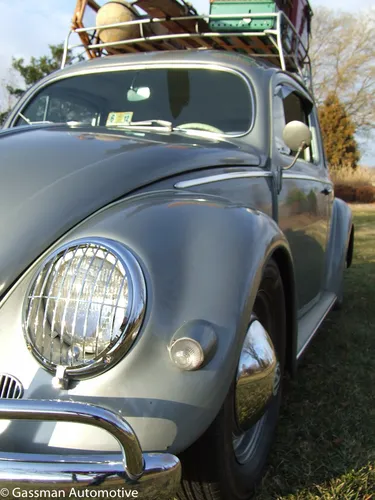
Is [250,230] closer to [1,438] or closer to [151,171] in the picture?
[151,171]

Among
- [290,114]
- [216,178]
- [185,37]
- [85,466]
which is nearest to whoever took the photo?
[85,466]

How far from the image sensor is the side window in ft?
A: 9.05

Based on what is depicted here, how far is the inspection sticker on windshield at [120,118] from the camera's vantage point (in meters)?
2.75

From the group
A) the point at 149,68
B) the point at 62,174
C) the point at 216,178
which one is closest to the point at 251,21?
the point at 149,68

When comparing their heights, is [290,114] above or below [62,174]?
above

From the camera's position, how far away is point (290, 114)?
3.17 m

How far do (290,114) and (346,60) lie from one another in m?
29.5

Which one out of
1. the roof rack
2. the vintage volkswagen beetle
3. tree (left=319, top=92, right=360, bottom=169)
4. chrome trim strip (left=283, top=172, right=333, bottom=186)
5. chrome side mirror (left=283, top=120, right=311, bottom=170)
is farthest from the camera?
tree (left=319, top=92, right=360, bottom=169)

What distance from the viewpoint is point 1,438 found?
1.20 m

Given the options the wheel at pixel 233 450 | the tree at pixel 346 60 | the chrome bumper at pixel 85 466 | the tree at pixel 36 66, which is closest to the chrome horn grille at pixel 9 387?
the chrome bumper at pixel 85 466

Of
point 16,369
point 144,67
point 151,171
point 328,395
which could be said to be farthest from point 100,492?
point 144,67

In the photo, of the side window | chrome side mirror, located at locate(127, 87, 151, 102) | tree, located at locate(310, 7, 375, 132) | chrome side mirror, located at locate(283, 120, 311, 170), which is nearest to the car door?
the side window

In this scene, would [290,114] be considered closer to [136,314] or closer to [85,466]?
[136,314]

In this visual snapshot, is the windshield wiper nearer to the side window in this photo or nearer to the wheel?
the side window
